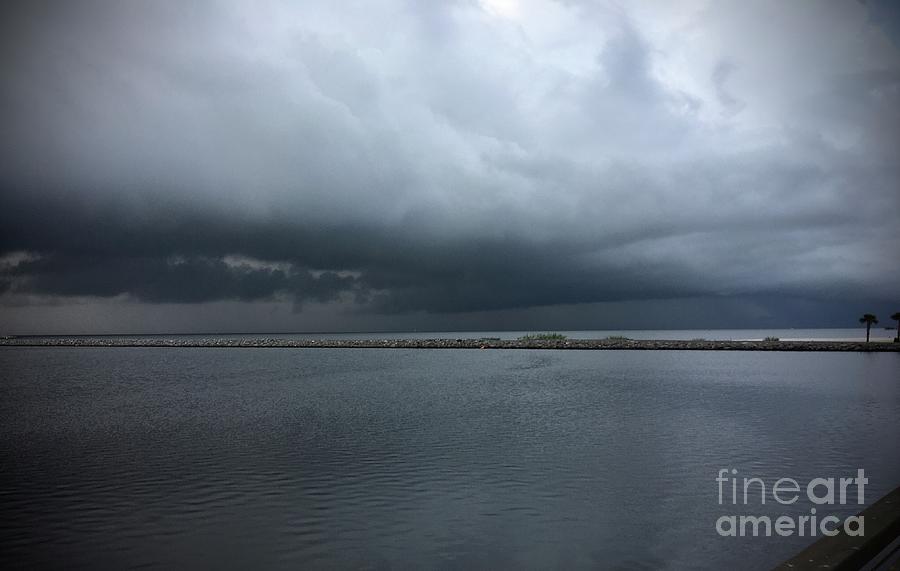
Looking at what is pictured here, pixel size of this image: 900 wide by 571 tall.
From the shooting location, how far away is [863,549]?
870 centimetres

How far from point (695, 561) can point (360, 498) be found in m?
8.87

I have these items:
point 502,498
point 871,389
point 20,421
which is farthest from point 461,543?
point 871,389

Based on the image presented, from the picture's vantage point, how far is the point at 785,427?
28609 mm

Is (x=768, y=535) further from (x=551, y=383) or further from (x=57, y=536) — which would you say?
(x=551, y=383)

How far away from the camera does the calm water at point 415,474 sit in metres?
12.7

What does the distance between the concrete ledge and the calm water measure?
2299 mm

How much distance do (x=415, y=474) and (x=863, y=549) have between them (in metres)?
13.2

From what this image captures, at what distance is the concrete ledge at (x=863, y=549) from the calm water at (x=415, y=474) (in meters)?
2.30

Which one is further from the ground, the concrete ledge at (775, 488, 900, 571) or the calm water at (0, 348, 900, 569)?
the concrete ledge at (775, 488, 900, 571)

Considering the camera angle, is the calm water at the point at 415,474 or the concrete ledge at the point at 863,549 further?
the calm water at the point at 415,474

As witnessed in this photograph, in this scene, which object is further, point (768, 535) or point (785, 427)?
point (785, 427)

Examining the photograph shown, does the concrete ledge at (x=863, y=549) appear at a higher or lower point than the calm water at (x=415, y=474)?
higher

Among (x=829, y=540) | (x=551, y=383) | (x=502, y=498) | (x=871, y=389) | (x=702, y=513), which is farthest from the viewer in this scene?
(x=551, y=383)

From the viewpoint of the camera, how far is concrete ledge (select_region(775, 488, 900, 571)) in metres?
8.17
